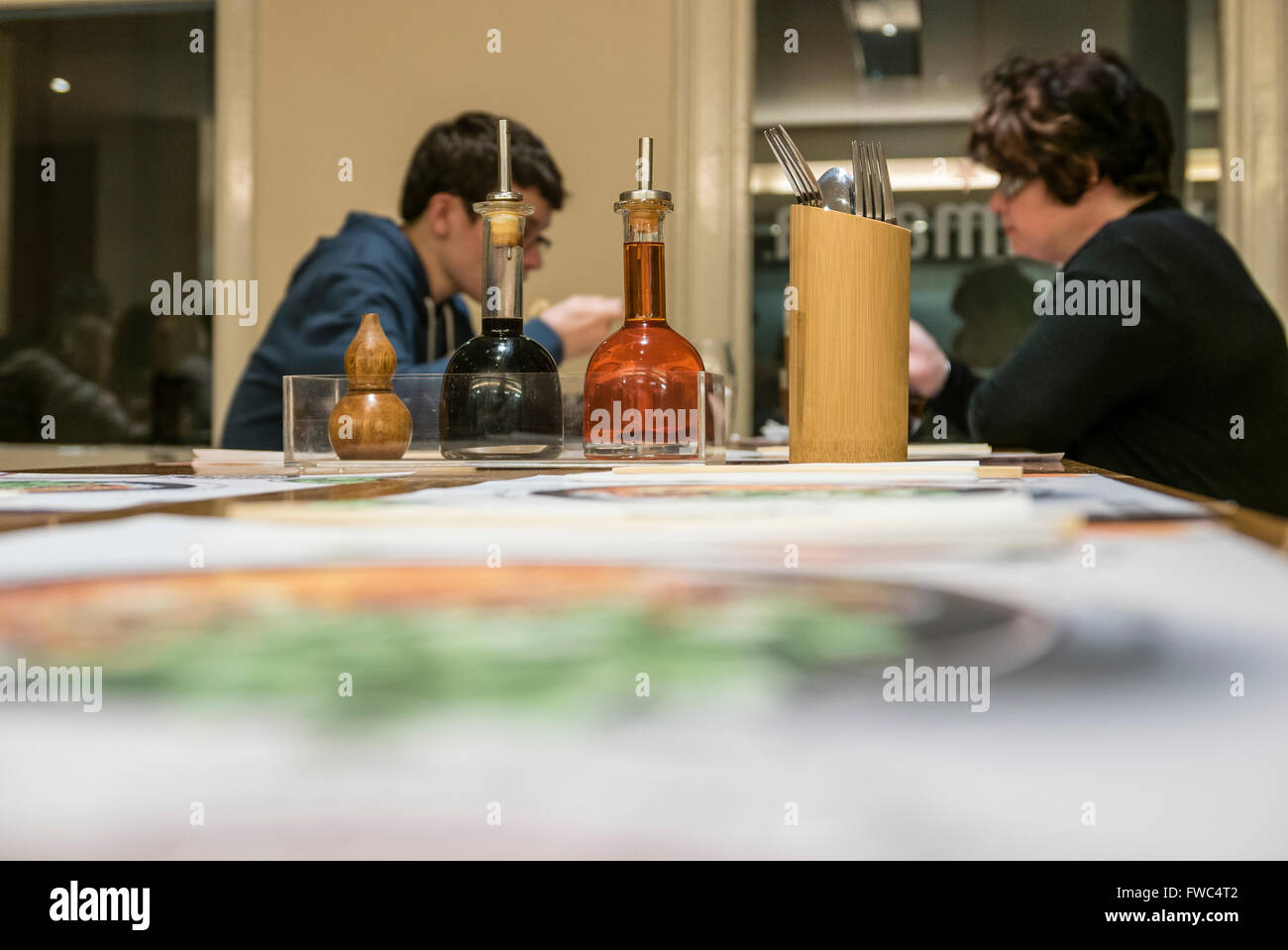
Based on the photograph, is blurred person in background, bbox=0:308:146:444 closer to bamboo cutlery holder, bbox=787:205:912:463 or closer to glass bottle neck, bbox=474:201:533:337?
glass bottle neck, bbox=474:201:533:337

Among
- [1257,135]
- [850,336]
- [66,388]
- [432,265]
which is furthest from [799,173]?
[66,388]

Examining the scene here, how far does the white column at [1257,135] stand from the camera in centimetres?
250

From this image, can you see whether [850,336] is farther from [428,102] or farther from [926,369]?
[428,102]

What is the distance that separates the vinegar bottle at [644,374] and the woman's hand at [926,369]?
1339mm

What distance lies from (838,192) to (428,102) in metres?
2.18

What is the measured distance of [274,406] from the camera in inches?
81.2

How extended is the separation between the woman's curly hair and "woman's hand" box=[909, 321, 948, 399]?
0.51 meters

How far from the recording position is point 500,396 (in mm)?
791

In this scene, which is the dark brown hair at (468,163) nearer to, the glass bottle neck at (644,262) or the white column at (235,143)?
the white column at (235,143)

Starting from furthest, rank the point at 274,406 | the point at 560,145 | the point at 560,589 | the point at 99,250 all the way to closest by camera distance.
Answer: the point at 99,250, the point at 560,145, the point at 274,406, the point at 560,589

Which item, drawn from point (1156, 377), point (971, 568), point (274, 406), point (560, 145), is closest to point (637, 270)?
point (971, 568)
